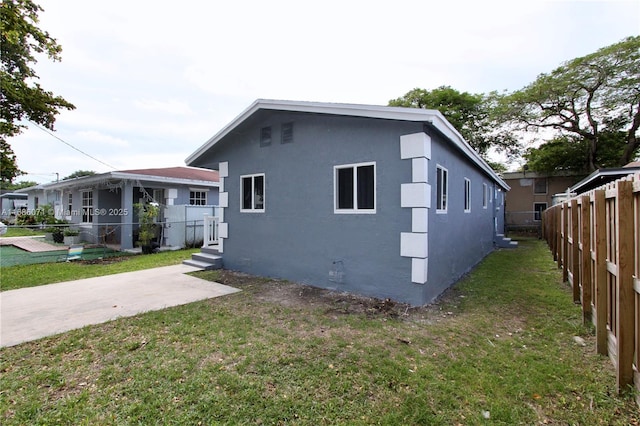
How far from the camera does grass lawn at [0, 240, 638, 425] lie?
2.36 meters

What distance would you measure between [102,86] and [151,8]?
19.9 feet

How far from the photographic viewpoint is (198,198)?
1373cm

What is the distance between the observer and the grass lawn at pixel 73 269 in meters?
6.92

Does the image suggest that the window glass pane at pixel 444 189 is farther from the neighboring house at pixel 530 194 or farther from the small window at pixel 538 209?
the small window at pixel 538 209

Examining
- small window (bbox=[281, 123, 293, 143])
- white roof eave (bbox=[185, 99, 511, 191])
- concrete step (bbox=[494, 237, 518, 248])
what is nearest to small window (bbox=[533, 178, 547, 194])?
concrete step (bbox=[494, 237, 518, 248])

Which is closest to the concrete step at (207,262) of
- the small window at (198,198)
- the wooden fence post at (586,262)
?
the small window at (198,198)

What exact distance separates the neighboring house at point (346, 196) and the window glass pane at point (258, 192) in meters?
0.02

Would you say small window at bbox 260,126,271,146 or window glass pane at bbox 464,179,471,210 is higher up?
small window at bbox 260,126,271,146

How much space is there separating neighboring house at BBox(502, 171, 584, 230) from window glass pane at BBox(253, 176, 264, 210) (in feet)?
72.1

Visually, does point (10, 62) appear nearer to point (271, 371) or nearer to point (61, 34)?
point (61, 34)

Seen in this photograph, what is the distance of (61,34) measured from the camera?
387 inches

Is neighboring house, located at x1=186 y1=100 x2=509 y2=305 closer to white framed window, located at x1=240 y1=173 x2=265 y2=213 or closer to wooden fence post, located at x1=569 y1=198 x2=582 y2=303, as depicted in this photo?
white framed window, located at x1=240 y1=173 x2=265 y2=213

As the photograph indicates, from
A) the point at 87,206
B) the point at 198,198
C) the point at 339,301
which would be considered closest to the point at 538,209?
the point at 198,198

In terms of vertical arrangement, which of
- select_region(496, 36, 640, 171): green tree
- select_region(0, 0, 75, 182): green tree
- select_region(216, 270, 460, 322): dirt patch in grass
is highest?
select_region(496, 36, 640, 171): green tree
